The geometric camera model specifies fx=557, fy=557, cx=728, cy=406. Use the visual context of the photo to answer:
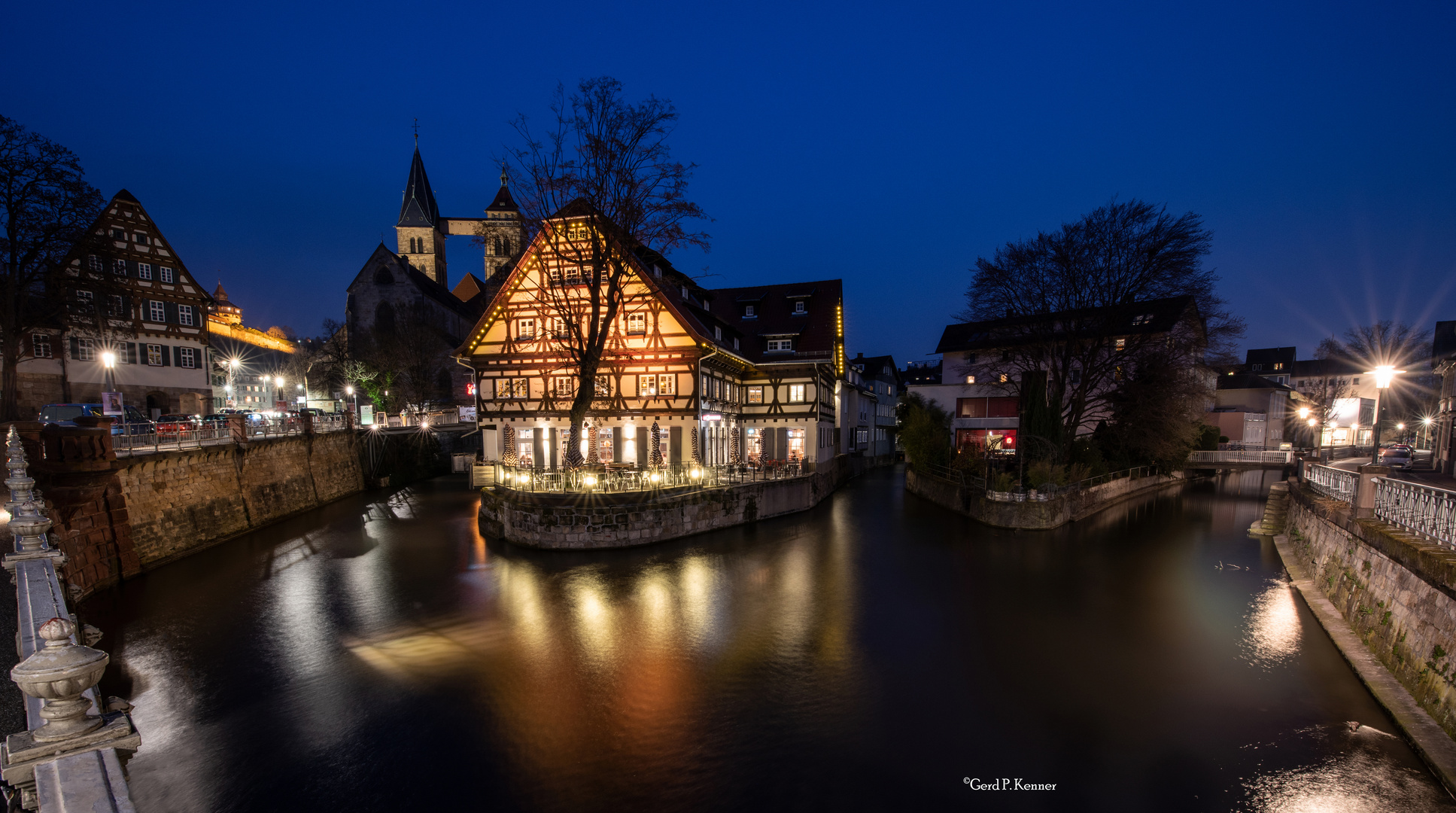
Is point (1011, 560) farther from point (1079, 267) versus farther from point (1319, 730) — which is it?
point (1079, 267)

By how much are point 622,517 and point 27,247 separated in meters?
23.6

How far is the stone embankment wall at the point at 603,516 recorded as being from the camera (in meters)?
17.4

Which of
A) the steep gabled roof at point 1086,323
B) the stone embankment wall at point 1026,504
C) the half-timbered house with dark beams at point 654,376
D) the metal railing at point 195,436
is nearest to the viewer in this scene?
the metal railing at point 195,436

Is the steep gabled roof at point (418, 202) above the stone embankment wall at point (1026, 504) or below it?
above

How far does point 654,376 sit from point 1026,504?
15.4m

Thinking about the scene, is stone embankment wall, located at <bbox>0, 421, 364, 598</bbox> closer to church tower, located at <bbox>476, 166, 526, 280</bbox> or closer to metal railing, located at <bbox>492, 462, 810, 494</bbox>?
metal railing, located at <bbox>492, 462, 810, 494</bbox>

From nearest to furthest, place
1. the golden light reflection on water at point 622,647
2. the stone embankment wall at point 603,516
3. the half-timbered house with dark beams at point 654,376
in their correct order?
the golden light reflection on water at point 622,647
the stone embankment wall at point 603,516
the half-timbered house with dark beams at point 654,376

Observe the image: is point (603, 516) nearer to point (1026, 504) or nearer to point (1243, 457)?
point (1026, 504)

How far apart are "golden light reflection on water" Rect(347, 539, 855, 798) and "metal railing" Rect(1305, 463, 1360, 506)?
11.6m

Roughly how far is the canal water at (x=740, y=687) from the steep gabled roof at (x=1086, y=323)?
38.8 ft

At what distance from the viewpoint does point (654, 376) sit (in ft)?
76.9

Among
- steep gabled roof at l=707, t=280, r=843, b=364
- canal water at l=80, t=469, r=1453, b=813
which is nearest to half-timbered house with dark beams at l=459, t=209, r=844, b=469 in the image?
steep gabled roof at l=707, t=280, r=843, b=364

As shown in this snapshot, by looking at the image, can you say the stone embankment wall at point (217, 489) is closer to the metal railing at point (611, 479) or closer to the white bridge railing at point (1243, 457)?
the metal railing at point (611, 479)

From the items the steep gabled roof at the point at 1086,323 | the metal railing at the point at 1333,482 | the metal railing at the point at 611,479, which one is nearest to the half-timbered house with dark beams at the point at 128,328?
the metal railing at the point at 611,479
